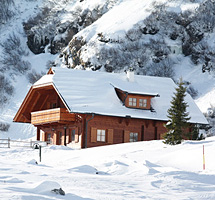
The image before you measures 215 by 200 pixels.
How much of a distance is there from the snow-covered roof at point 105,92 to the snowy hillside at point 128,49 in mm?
24224

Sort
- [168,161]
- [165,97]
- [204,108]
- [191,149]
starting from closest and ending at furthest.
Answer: [168,161], [191,149], [165,97], [204,108]

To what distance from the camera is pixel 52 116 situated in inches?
1544

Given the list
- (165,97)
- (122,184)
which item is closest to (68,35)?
(165,97)

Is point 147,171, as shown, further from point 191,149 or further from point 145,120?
point 145,120

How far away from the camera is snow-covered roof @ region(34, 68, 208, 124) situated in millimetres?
39031

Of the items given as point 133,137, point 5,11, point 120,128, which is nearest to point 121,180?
point 120,128

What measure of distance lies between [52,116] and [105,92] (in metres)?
4.55

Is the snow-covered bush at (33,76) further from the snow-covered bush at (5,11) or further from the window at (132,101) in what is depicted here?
the window at (132,101)

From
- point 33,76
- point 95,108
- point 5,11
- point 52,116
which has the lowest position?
point 52,116

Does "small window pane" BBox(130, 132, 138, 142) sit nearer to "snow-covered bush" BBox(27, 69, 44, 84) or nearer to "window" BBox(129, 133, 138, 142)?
"window" BBox(129, 133, 138, 142)

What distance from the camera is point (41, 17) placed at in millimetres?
110688

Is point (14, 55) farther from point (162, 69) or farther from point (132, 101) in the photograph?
point (132, 101)

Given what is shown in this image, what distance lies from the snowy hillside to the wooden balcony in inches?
1136

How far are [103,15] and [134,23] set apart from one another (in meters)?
12.5
